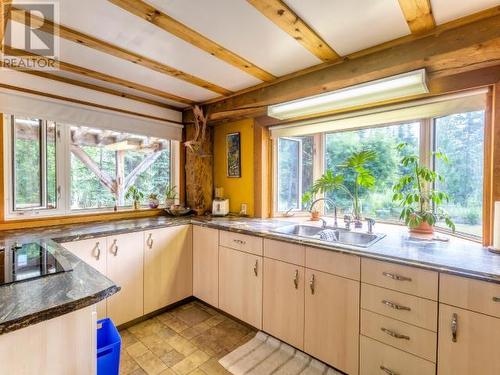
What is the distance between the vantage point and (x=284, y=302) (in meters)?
1.99

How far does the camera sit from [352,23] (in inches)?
58.6

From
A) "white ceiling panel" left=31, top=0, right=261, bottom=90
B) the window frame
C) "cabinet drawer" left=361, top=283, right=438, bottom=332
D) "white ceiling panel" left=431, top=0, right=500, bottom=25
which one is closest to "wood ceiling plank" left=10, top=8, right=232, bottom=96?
"white ceiling panel" left=31, top=0, right=261, bottom=90

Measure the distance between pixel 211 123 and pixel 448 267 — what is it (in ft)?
8.98

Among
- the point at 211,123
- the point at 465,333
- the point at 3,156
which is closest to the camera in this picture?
the point at 465,333

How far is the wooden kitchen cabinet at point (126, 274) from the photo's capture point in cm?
213

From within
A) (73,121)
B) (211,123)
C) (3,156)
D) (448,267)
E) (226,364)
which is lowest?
(226,364)

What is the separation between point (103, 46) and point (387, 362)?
270 centimetres

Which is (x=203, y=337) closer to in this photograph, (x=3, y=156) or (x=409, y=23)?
(x=3, y=156)

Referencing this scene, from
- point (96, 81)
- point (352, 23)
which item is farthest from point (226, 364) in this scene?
point (96, 81)

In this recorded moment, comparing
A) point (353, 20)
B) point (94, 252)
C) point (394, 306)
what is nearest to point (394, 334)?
point (394, 306)

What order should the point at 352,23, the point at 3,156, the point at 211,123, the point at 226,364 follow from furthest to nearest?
A: the point at 211,123
the point at 3,156
the point at 226,364
the point at 352,23

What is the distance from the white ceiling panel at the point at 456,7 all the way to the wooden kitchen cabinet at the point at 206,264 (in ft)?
7.32

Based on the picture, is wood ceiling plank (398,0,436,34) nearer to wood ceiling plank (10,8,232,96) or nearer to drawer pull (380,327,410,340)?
wood ceiling plank (10,8,232,96)

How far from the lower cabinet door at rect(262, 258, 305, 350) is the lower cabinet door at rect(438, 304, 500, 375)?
2.74 ft
